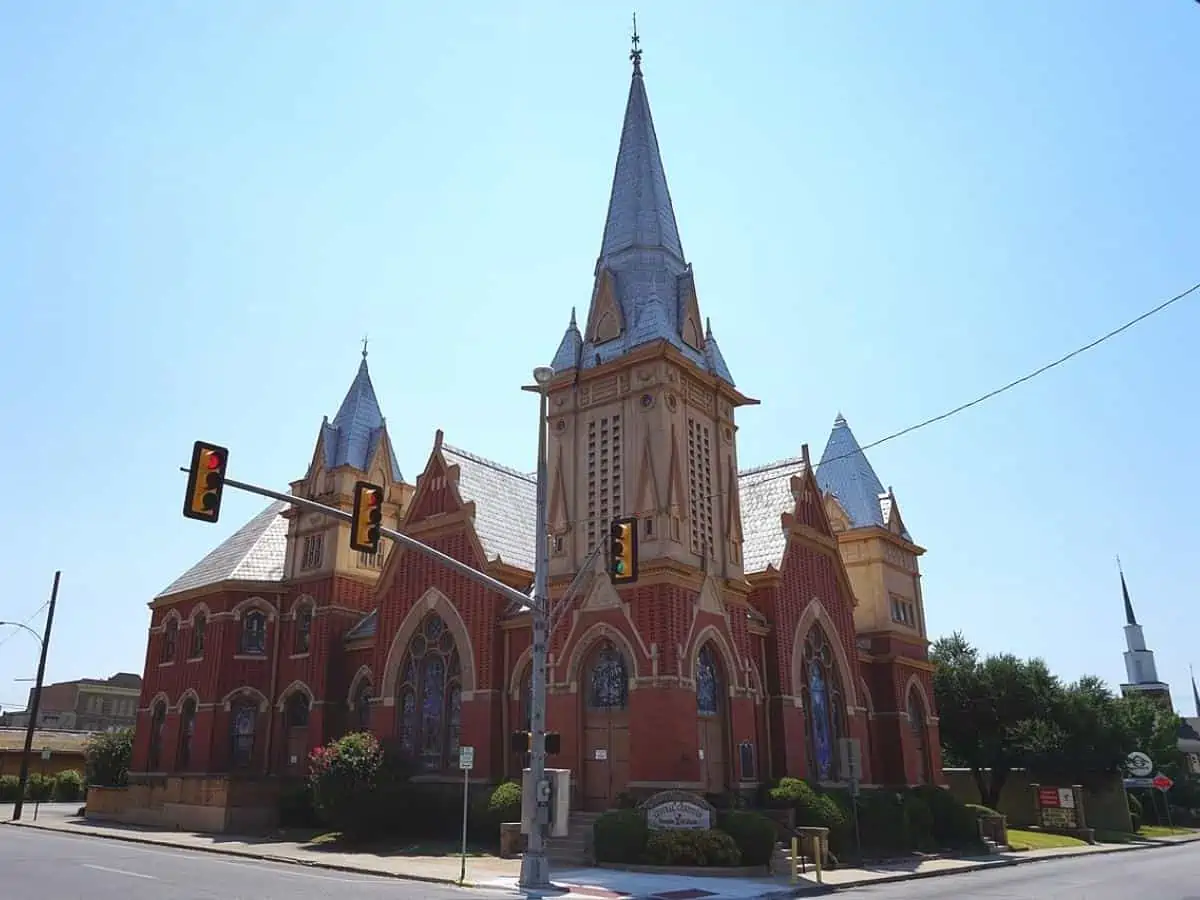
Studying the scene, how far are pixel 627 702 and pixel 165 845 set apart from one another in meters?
14.4

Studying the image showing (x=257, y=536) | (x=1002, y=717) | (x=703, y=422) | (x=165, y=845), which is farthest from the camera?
(x=1002, y=717)

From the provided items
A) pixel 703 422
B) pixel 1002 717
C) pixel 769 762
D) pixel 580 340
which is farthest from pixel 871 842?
pixel 1002 717

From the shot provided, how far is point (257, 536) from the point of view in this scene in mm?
47344

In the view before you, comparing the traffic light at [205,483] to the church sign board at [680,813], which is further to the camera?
the church sign board at [680,813]

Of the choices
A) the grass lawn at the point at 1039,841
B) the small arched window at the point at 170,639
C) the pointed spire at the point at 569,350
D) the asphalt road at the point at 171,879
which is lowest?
the grass lawn at the point at 1039,841

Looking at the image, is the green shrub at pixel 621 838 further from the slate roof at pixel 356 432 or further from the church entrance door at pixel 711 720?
the slate roof at pixel 356 432

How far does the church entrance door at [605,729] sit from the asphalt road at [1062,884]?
922cm

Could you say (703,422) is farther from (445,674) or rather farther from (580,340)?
(445,674)

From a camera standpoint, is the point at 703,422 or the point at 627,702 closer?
the point at 627,702

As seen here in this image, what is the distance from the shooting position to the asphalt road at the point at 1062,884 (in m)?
19.5

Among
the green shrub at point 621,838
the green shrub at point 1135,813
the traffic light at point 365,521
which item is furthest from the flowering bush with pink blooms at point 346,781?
the green shrub at point 1135,813

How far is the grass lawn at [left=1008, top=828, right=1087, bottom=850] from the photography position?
3693 cm

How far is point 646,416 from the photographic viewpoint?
32.8 meters

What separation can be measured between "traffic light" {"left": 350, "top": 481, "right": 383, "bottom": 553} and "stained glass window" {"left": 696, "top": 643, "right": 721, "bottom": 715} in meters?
16.2
